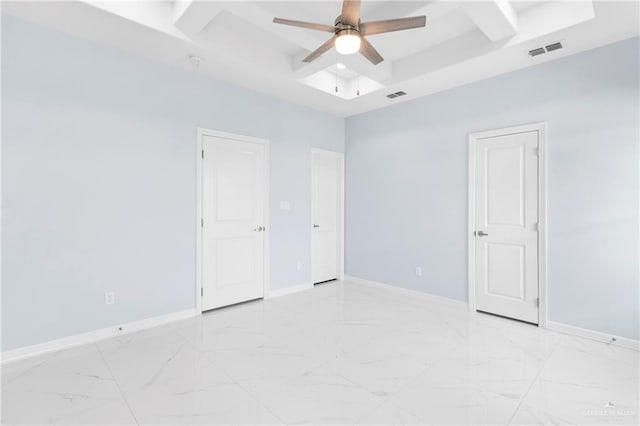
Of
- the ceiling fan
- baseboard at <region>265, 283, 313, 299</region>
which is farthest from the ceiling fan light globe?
baseboard at <region>265, 283, 313, 299</region>

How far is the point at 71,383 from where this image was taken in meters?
2.27

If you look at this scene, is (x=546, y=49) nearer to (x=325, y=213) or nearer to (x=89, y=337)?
(x=325, y=213)

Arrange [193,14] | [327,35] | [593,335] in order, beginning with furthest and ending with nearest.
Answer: [327,35] → [593,335] → [193,14]

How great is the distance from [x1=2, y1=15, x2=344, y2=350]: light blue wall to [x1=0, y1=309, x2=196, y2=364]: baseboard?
0.05 m

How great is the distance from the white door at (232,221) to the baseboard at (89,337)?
0.39 meters

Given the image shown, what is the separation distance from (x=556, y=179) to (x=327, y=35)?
273 centimetres

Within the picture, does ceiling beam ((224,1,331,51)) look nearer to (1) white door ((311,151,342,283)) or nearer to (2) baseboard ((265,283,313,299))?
(1) white door ((311,151,342,283))

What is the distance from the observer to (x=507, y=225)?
362cm

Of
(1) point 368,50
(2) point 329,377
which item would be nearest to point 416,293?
(2) point 329,377

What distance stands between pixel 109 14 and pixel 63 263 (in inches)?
83.4

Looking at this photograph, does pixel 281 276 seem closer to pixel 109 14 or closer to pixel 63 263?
pixel 63 263

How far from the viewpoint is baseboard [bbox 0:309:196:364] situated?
2.61m

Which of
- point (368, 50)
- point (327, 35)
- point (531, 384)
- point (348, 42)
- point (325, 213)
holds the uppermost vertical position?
point (327, 35)

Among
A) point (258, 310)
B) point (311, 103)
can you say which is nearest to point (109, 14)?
point (311, 103)
